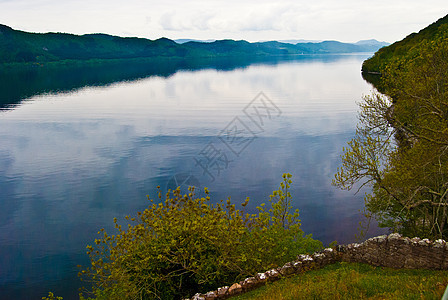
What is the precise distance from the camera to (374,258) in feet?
83.8

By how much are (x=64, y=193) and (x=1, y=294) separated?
2443cm

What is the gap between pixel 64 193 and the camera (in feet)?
190

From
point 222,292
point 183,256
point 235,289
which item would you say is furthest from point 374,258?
point 183,256

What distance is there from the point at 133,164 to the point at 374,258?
5383 cm

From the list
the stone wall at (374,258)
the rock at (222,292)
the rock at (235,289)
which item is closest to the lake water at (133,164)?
the stone wall at (374,258)

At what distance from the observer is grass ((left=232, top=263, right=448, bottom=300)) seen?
698 inches

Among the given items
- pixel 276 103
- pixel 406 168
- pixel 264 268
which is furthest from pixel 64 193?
pixel 276 103

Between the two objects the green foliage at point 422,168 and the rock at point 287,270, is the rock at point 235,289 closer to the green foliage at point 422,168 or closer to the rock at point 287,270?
the rock at point 287,270

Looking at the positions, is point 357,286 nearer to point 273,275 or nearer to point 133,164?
point 273,275

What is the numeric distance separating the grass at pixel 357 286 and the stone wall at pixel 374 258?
60 cm

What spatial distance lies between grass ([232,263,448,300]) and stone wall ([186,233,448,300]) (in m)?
0.60

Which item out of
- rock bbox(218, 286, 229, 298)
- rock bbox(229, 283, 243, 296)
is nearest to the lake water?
rock bbox(218, 286, 229, 298)

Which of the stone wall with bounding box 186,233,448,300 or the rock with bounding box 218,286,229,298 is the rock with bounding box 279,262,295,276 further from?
the rock with bounding box 218,286,229,298

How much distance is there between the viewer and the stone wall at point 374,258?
75.5 feet
